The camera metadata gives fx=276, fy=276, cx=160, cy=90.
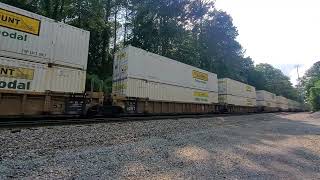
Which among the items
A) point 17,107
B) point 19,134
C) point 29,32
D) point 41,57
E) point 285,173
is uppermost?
point 29,32

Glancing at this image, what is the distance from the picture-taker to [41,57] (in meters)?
12.2

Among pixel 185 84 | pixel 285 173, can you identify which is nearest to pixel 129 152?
pixel 285 173

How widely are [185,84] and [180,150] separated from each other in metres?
14.4

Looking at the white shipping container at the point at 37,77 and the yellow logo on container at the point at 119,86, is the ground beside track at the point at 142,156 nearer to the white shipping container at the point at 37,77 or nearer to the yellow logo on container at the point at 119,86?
the white shipping container at the point at 37,77

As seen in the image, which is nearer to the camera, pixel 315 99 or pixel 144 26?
pixel 144 26

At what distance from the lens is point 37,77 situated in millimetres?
11891

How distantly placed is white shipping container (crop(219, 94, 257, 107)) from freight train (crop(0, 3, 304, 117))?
1179 centimetres

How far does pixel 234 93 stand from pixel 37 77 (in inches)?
1005

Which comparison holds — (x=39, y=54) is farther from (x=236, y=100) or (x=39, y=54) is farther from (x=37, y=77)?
(x=236, y=100)

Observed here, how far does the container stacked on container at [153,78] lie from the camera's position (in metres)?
17.1

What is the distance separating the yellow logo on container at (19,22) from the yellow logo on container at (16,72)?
67.2 inches

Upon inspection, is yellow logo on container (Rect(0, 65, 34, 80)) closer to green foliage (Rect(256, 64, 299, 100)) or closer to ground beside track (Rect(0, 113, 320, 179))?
ground beside track (Rect(0, 113, 320, 179))

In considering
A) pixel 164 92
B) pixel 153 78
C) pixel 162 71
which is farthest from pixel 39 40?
pixel 164 92

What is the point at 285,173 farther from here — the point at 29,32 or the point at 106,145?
the point at 29,32
